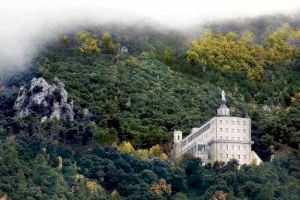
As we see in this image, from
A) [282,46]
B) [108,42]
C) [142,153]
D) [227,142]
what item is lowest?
[142,153]

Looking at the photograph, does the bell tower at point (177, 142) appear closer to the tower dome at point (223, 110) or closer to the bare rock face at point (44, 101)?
the tower dome at point (223, 110)

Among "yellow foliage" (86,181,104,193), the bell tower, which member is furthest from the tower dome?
"yellow foliage" (86,181,104,193)

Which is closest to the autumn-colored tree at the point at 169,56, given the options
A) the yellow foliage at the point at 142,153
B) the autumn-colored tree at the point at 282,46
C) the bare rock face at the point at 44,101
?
the autumn-colored tree at the point at 282,46

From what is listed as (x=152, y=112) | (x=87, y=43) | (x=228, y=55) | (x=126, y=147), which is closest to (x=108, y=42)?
(x=87, y=43)

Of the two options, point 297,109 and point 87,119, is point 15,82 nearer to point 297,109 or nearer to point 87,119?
point 87,119

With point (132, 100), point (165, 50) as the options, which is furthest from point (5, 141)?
point (165, 50)

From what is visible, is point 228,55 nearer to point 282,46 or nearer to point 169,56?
point 169,56
